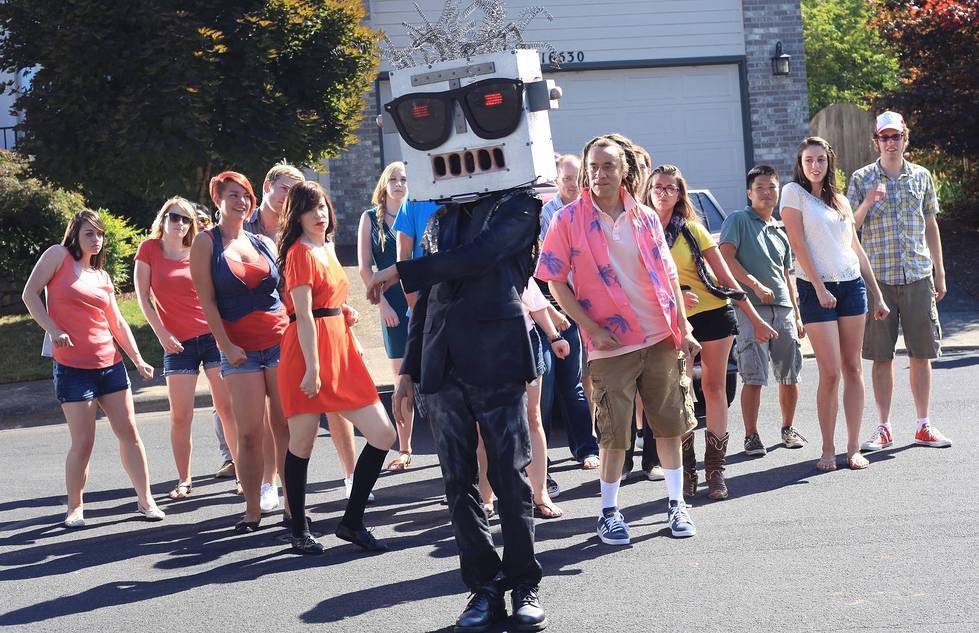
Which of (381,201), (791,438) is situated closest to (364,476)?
(381,201)

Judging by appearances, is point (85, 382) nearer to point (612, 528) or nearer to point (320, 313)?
point (320, 313)

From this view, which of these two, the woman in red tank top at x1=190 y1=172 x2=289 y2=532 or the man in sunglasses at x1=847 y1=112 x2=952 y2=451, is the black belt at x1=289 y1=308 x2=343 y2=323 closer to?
the woman in red tank top at x1=190 y1=172 x2=289 y2=532

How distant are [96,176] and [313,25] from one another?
3.18m

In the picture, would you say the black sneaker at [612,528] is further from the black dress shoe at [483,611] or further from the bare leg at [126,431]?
the bare leg at [126,431]

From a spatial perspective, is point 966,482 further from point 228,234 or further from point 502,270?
point 228,234

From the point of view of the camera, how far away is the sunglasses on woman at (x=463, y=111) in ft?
15.6

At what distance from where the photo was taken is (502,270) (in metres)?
4.85

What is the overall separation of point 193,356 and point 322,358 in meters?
1.90

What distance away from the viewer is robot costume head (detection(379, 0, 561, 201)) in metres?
4.79

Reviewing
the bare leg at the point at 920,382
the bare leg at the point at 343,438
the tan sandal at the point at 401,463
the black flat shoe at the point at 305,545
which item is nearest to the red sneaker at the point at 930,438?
the bare leg at the point at 920,382

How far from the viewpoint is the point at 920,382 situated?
8.10 meters

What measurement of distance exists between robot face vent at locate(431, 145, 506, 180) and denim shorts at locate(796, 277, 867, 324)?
3.30 m

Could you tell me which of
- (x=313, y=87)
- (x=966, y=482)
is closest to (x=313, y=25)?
(x=313, y=87)

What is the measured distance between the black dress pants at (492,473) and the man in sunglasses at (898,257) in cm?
384
